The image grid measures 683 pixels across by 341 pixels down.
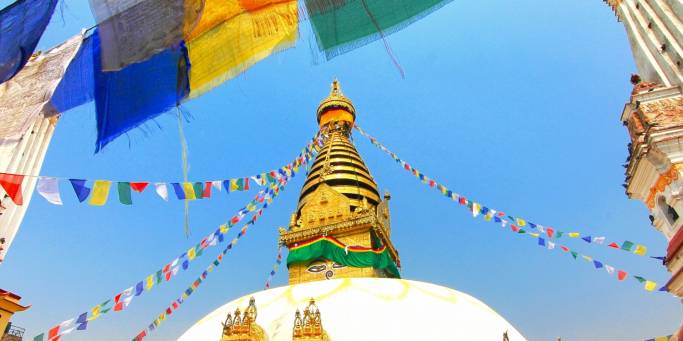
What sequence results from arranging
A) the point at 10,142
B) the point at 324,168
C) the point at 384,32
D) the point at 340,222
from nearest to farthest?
the point at 384,32 < the point at 10,142 < the point at 340,222 < the point at 324,168

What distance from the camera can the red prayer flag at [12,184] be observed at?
428 cm

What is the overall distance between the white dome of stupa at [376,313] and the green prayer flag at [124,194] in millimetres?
4079

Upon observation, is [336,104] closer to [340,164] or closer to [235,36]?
[340,164]

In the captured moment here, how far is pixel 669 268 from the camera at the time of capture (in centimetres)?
768

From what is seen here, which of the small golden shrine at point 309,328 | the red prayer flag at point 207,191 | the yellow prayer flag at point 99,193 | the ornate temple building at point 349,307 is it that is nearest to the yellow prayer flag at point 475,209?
the ornate temple building at point 349,307

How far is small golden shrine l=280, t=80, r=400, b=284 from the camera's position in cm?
1421

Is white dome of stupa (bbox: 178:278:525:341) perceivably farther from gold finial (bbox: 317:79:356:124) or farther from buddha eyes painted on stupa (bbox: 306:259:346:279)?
gold finial (bbox: 317:79:356:124)

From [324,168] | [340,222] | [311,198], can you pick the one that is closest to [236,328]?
[340,222]

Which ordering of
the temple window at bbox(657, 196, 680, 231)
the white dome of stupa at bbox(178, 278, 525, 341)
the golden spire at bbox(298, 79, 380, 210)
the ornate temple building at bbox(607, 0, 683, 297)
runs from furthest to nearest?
the golden spire at bbox(298, 79, 380, 210) → the temple window at bbox(657, 196, 680, 231) → the ornate temple building at bbox(607, 0, 683, 297) → the white dome of stupa at bbox(178, 278, 525, 341)

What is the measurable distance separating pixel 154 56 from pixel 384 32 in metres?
1.86

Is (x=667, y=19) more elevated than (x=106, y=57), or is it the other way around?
(x=667, y=19)

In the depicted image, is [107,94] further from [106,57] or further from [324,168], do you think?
[324,168]

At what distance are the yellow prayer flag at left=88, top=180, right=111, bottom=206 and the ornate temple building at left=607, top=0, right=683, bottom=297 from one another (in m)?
9.11

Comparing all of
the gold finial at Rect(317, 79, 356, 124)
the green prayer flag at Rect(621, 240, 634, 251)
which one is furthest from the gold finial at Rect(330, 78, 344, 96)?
the green prayer flag at Rect(621, 240, 634, 251)
